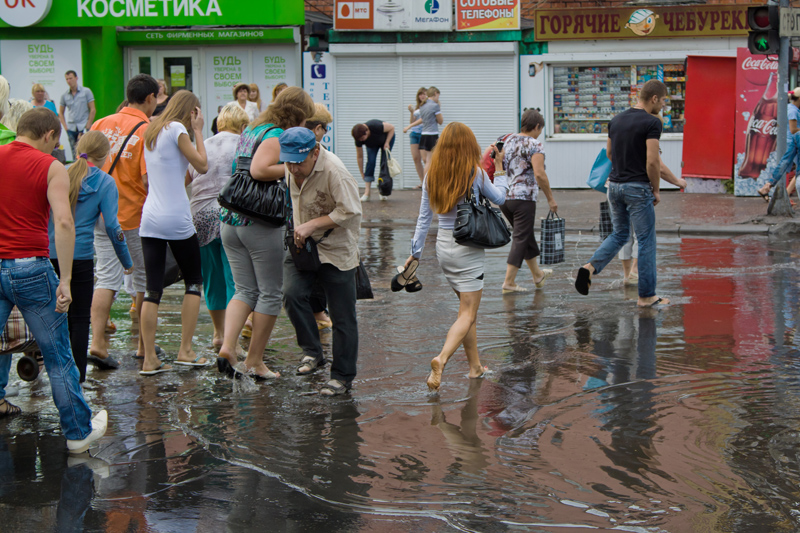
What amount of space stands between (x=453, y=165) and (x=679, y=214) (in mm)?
9829

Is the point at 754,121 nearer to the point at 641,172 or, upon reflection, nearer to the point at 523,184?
the point at 523,184

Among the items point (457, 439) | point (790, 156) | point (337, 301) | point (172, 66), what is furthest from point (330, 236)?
point (172, 66)

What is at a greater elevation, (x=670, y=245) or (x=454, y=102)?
(x=454, y=102)

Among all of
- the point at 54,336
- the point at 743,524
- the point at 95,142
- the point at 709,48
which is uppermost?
the point at 709,48

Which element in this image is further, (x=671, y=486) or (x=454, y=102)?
(x=454, y=102)

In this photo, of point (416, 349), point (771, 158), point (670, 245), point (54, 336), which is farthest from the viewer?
point (771, 158)

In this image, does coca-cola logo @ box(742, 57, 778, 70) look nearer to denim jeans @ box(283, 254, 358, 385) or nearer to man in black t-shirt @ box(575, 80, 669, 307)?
man in black t-shirt @ box(575, 80, 669, 307)

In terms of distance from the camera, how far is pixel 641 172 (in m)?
8.05

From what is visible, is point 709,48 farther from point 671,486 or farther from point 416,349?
point 671,486

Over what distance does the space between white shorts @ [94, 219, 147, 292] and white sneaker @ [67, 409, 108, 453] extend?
6.45ft

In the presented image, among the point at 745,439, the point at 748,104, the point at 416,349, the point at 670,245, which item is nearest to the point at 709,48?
the point at 748,104

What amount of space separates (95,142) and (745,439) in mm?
4336

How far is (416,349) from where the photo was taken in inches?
268

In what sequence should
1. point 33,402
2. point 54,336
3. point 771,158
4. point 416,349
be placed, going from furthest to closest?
point 771,158 < point 416,349 < point 33,402 < point 54,336
